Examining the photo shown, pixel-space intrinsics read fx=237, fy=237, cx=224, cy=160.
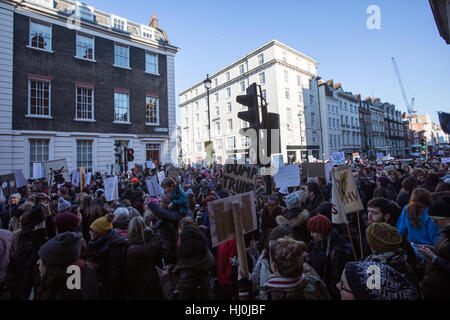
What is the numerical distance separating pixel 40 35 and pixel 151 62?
25.3 feet

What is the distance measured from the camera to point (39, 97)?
1573cm

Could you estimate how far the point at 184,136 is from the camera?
182ft

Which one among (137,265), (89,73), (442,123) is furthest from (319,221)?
(89,73)

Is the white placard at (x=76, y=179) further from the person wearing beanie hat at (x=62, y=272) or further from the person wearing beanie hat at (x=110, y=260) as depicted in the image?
the person wearing beanie hat at (x=62, y=272)

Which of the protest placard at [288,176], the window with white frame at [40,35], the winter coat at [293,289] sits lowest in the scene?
the winter coat at [293,289]

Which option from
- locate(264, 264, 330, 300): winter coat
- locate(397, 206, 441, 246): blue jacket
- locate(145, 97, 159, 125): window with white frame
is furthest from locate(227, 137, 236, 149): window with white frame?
locate(264, 264, 330, 300): winter coat

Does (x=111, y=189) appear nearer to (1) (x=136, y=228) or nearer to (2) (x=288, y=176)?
(1) (x=136, y=228)

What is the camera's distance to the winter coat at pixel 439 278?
1.83m

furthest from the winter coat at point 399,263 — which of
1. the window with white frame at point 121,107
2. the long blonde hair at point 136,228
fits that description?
the window with white frame at point 121,107

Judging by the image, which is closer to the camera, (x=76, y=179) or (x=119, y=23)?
(x=76, y=179)

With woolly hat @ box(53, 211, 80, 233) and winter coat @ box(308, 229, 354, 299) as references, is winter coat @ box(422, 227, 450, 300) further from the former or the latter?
woolly hat @ box(53, 211, 80, 233)

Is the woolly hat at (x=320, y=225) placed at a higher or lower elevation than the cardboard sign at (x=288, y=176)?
lower

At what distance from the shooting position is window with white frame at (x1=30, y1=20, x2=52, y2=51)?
15.6 m

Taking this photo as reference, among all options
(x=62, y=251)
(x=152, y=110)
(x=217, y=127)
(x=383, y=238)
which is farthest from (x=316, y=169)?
(x=217, y=127)
